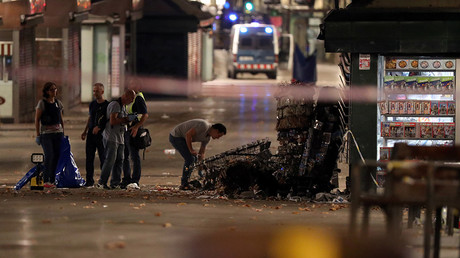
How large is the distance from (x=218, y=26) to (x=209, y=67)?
52.3 ft

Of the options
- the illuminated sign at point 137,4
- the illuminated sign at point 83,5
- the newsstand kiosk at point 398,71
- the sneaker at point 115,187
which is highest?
the illuminated sign at point 137,4

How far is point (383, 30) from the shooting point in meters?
15.1

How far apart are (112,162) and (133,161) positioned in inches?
22.1

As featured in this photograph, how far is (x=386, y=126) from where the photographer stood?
50.9ft

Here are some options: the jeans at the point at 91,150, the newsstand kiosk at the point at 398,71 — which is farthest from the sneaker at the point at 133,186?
the newsstand kiosk at the point at 398,71

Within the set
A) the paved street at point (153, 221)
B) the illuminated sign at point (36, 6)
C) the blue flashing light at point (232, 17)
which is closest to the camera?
the paved street at point (153, 221)

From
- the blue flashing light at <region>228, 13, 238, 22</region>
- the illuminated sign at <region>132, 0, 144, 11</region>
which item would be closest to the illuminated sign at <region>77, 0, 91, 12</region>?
the illuminated sign at <region>132, 0, 144, 11</region>

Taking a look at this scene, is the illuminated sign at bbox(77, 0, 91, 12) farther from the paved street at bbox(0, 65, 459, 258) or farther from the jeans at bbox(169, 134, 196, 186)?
the jeans at bbox(169, 134, 196, 186)

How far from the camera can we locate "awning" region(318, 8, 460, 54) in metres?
15.0

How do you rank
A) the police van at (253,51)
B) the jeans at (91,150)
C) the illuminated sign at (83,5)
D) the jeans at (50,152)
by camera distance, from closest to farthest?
the jeans at (50,152) < the jeans at (91,150) < the illuminated sign at (83,5) < the police van at (253,51)

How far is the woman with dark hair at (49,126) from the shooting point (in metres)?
16.3

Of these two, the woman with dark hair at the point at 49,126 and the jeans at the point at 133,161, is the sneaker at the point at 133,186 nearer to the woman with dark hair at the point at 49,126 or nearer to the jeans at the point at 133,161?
the jeans at the point at 133,161

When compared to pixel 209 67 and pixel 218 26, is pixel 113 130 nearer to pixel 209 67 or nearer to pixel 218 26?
pixel 209 67

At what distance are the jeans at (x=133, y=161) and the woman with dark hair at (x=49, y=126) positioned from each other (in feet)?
3.31
